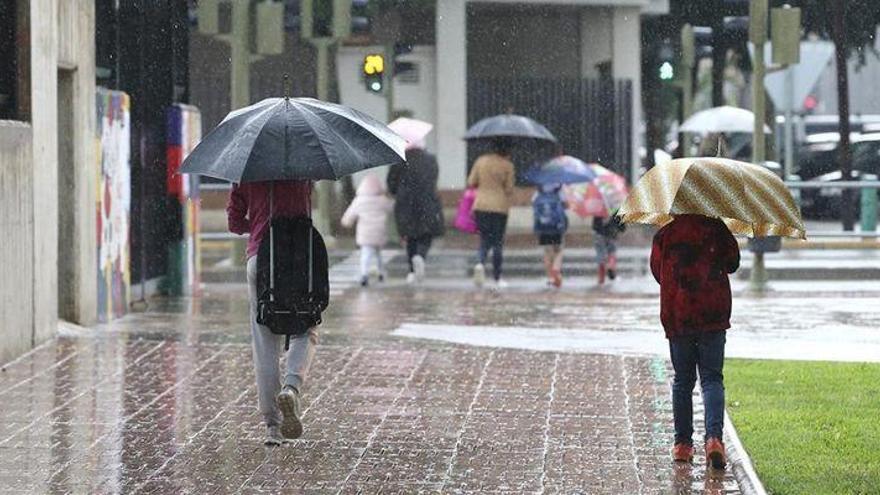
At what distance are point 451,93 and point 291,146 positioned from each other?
2439cm

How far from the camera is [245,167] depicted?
9.23 meters

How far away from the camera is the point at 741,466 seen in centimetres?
903

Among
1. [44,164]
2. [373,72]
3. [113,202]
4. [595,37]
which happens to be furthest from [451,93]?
[44,164]

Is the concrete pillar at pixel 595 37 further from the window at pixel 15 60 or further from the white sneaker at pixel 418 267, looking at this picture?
the window at pixel 15 60

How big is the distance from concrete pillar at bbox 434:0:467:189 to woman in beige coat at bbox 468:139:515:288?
12.2 meters

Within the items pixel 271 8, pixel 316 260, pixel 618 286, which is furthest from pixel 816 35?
pixel 316 260

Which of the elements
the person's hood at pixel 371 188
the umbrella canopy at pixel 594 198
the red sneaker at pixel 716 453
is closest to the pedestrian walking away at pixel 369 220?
the person's hood at pixel 371 188

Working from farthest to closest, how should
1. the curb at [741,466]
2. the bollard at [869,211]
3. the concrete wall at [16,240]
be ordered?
the bollard at [869,211], the concrete wall at [16,240], the curb at [741,466]

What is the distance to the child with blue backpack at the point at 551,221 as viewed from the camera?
826 inches

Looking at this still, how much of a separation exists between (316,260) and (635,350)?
17.2 ft

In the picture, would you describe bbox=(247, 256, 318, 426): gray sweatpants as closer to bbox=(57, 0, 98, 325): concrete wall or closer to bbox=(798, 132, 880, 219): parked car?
bbox=(57, 0, 98, 325): concrete wall

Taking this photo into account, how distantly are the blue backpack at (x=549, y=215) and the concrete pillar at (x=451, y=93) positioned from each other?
12476 millimetres

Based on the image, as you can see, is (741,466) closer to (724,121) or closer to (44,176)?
(44,176)

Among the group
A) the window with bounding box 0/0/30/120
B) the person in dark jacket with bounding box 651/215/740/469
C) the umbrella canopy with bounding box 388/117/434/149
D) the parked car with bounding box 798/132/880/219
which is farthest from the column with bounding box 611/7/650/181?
the person in dark jacket with bounding box 651/215/740/469
